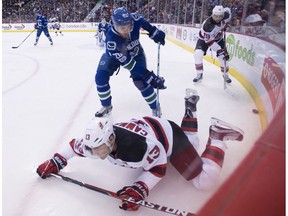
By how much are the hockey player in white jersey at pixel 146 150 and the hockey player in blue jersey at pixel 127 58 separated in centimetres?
61

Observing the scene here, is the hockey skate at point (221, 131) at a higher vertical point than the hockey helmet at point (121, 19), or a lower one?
lower

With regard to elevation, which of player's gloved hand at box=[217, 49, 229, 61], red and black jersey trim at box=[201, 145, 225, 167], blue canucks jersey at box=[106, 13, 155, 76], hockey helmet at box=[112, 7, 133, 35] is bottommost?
red and black jersey trim at box=[201, 145, 225, 167]

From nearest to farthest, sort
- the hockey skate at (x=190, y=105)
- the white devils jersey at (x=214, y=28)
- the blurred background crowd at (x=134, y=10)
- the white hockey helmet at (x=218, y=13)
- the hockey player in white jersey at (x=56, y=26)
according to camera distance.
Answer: the hockey skate at (x=190, y=105)
the white hockey helmet at (x=218, y=13)
the white devils jersey at (x=214, y=28)
the blurred background crowd at (x=134, y=10)
the hockey player in white jersey at (x=56, y=26)

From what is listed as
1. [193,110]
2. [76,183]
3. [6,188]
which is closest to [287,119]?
[76,183]

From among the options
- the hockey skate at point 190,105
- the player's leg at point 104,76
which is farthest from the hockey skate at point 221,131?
the player's leg at point 104,76

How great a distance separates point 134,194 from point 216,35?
2664 mm

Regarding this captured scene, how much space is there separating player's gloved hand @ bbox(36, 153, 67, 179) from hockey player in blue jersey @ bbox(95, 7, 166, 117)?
836mm

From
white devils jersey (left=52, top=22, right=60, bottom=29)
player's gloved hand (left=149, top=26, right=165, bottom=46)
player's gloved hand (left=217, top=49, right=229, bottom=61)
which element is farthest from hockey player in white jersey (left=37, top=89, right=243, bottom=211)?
white devils jersey (left=52, top=22, right=60, bottom=29)

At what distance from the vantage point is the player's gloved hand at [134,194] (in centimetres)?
127

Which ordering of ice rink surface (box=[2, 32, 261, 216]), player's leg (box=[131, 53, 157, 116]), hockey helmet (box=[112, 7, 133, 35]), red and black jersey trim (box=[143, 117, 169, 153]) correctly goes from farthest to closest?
player's leg (box=[131, 53, 157, 116]) < hockey helmet (box=[112, 7, 133, 35]) < red and black jersey trim (box=[143, 117, 169, 153]) < ice rink surface (box=[2, 32, 261, 216])

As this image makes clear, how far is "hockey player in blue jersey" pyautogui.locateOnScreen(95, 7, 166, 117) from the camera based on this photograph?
2049mm

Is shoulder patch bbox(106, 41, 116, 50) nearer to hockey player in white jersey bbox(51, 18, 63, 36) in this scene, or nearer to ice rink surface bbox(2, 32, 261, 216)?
ice rink surface bbox(2, 32, 261, 216)

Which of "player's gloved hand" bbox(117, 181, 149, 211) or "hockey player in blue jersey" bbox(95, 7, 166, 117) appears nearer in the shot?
"player's gloved hand" bbox(117, 181, 149, 211)

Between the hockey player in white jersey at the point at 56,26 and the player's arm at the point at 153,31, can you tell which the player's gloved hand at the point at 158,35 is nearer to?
the player's arm at the point at 153,31
